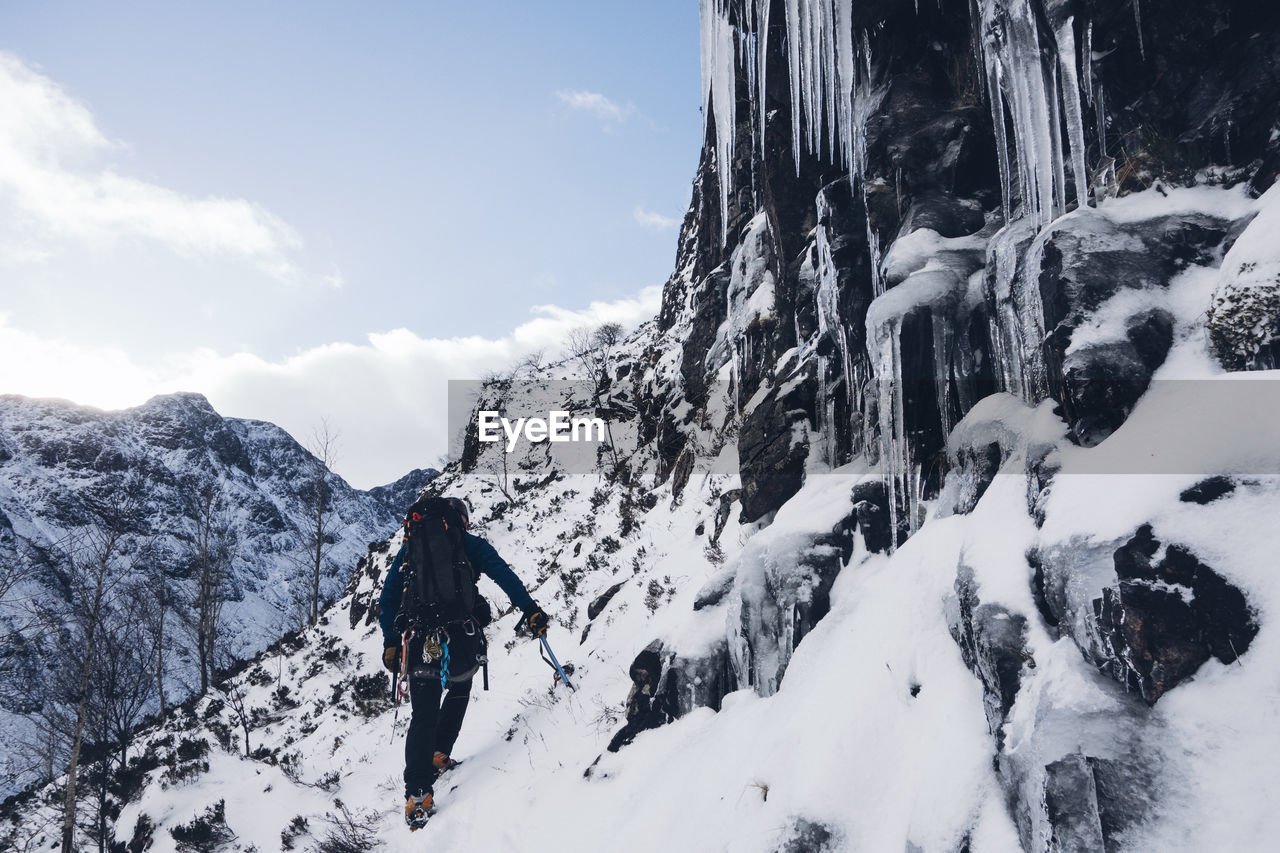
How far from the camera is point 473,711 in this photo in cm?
677

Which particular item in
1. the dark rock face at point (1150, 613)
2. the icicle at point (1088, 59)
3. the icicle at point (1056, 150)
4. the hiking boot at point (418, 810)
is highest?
the icicle at point (1088, 59)

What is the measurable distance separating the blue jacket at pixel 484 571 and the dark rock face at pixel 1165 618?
4.12 metres

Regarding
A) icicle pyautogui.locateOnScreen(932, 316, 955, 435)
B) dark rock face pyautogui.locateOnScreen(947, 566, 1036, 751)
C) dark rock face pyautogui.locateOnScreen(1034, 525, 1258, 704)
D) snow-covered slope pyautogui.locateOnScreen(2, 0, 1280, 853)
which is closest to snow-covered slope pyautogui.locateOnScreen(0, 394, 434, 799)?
snow-covered slope pyautogui.locateOnScreen(2, 0, 1280, 853)

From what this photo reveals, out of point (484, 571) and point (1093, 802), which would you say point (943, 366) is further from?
point (484, 571)

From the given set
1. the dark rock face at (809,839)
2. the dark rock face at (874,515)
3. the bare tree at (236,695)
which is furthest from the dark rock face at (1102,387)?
the bare tree at (236,695)

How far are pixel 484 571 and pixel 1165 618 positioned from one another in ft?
15.1

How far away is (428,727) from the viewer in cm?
471

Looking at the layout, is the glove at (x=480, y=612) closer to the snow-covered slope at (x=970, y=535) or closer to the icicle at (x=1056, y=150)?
the snow-covered slope at (x=970, y=535)


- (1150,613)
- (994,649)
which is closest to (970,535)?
(994,649)

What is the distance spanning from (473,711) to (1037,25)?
8.19 m

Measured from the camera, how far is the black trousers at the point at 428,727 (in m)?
4.56

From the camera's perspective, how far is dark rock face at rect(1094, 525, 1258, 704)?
1901 millimetres

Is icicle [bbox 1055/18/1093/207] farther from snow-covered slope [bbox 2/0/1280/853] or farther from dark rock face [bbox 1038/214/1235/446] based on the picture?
dark rock face [bbox 1038/214/1235/446]

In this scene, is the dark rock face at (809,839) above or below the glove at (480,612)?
below
